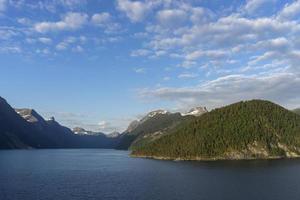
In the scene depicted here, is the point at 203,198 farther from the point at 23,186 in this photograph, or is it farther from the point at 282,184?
the point at 23,186

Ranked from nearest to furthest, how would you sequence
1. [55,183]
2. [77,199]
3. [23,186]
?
[77,199], [23,186], [55,183]

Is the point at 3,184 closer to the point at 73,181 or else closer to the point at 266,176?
the point at 73,181

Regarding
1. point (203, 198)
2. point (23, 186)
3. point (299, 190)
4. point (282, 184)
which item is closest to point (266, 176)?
point (282, 184)

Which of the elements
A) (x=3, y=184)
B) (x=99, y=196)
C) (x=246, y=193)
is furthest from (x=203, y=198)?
(x=3, y=184)

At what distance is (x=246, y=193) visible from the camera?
129625 millimetres

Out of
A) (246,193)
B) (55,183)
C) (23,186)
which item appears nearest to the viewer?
(246,193)

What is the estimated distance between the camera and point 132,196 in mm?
127188

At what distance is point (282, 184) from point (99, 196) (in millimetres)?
66402

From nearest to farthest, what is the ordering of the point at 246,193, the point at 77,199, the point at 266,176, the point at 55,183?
1. the point at 77,199
2. the point at 246,193
3. the point at 55,183
4. the point at 266,176

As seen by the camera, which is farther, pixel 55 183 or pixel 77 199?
pixel 55 183

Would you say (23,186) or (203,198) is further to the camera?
(23,186)

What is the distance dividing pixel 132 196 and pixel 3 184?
54506 millimetres

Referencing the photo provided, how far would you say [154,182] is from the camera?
6496 inches

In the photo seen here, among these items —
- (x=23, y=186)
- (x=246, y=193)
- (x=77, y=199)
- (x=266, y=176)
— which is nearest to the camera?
(x=77, y=199)
